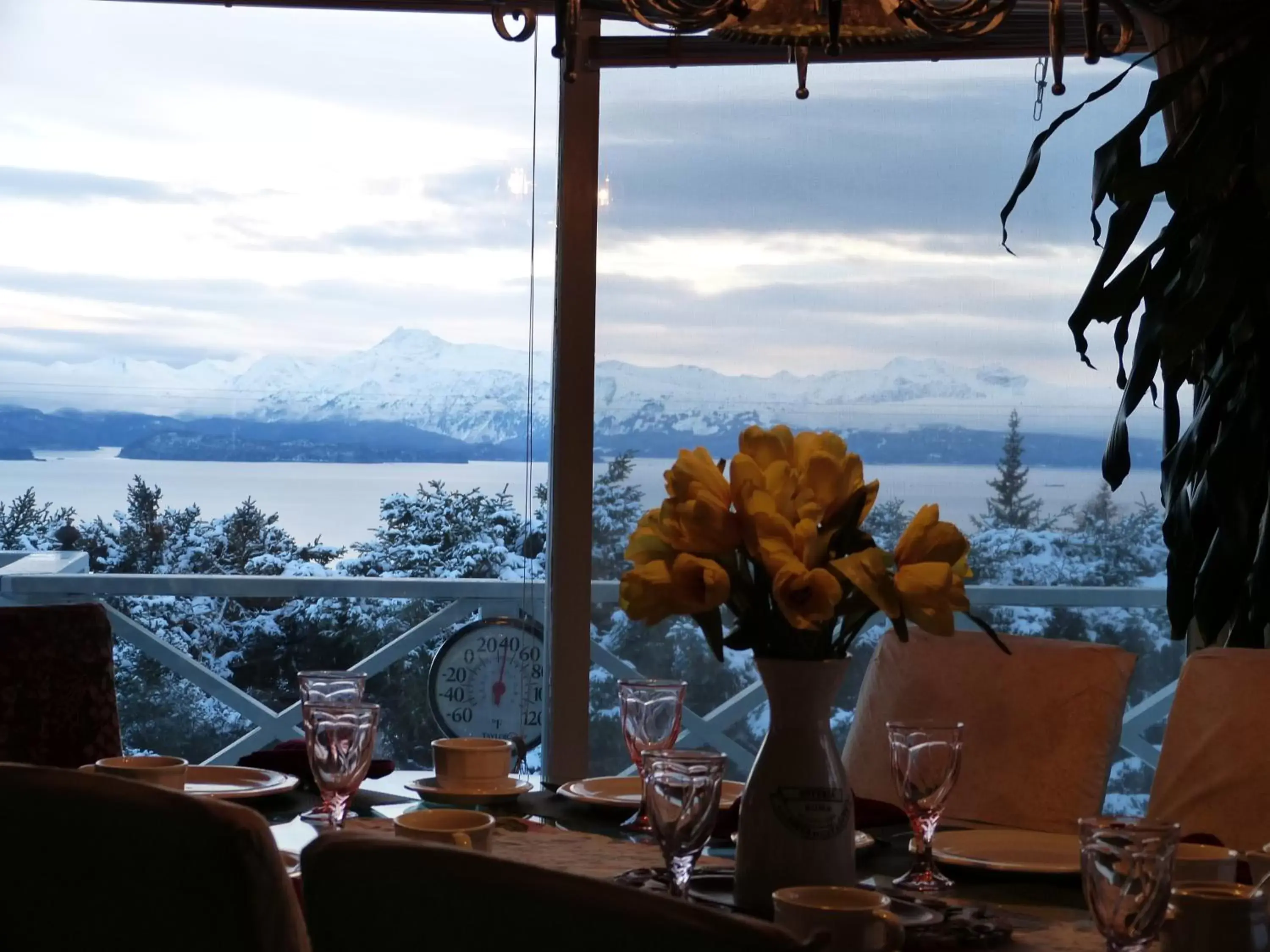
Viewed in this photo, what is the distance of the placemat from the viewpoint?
5.28ft

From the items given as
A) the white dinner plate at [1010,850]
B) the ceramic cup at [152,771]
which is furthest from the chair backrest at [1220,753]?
the ceramic cup at [152,771]

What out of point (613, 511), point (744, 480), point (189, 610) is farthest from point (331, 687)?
point (189, 610)

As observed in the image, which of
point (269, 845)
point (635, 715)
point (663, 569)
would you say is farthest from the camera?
point (635, 715)

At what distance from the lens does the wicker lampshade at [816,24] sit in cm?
164

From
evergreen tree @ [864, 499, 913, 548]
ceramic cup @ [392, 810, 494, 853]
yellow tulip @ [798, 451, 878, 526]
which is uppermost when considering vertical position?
yellow tulip @ [798, 451, 878, 526]

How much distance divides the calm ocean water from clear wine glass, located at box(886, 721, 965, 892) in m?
2.11

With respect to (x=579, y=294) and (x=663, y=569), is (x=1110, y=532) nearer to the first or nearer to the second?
(x=579, y=294)

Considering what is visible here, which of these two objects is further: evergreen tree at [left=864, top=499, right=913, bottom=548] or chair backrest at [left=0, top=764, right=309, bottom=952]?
evergreen tree at [left=864, top=499, right=913, bottom=548]

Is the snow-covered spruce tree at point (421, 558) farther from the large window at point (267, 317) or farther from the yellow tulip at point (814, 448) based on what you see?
the yellow tulip at point (814, 448)

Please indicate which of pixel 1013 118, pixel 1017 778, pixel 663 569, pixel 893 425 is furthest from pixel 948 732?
pixel 1013 118

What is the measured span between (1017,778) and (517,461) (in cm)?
179

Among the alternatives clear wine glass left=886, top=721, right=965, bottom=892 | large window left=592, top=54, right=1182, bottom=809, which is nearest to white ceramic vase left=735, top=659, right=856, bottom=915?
clear wine glass left=886, top=721, right=965, bottom=892

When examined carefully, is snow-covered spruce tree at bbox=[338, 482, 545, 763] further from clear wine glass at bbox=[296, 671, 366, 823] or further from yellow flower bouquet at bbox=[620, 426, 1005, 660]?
yellow flower bouquet at bbox=[620, 426, 1005, 660]

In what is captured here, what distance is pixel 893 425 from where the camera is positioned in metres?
3.70
